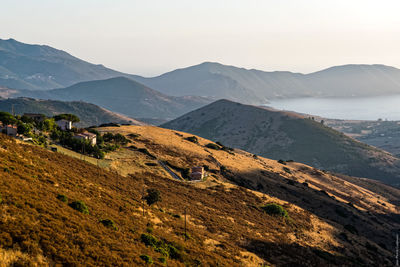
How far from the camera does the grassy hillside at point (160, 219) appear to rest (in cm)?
2172

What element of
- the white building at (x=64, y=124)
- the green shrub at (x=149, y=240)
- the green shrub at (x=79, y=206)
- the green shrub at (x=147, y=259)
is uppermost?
the white building at (x=64, y=124)

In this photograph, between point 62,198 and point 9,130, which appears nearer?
point 62,198

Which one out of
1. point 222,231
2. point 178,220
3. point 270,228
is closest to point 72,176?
point 178,220

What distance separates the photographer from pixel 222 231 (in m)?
42.5

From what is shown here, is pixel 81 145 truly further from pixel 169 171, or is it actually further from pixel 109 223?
pixel 109 223

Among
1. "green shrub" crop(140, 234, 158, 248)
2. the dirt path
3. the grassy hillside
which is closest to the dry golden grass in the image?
the grassy hillside

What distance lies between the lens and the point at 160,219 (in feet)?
126

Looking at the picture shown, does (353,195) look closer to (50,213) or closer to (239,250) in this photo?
(239,250)

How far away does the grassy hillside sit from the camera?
21.7 m

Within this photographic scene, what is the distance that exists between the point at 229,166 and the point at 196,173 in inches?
1090

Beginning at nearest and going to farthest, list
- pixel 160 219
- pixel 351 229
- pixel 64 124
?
pixel 160 219 < pixel 351 229 < pixel 64 124

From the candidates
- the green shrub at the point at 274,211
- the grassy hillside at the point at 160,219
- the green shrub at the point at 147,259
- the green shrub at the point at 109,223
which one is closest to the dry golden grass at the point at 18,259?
the grassy hillside at the point at 160,219

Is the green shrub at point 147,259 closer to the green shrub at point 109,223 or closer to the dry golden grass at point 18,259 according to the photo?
the green shrub at point 109,223

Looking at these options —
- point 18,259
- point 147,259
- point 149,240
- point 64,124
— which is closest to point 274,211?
point 149,240
